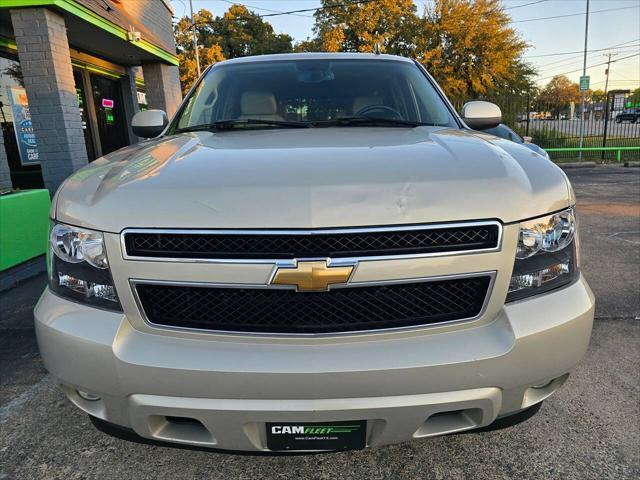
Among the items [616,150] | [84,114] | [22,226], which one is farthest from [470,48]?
[22,226]

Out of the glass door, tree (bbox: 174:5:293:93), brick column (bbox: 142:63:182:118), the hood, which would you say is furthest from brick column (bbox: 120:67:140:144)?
tree (bbox: 174:5:293:93)

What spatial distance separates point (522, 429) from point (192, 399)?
1.56 metres

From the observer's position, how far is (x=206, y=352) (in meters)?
1.46

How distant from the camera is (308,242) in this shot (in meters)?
1.42

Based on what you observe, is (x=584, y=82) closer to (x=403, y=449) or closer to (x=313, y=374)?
(x=403, y=449)

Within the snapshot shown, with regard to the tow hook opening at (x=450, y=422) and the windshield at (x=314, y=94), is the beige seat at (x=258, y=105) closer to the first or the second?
the windshield at (x=314, y=94)

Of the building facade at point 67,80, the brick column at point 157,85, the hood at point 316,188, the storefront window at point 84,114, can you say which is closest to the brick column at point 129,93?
the building facade at point 67,80

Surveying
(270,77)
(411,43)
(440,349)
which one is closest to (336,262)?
(440,349)

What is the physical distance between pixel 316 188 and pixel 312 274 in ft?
0.89

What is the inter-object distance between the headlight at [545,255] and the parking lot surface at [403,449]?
0.83m

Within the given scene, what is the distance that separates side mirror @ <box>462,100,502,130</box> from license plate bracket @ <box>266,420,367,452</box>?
198 cm

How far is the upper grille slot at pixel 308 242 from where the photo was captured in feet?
4.65

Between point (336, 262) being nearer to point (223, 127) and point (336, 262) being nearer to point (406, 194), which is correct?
point (406, 194)

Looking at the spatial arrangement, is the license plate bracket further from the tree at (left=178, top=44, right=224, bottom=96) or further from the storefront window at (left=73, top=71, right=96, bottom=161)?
the tree at (left=178, top=44, right=224, bottom=96)
